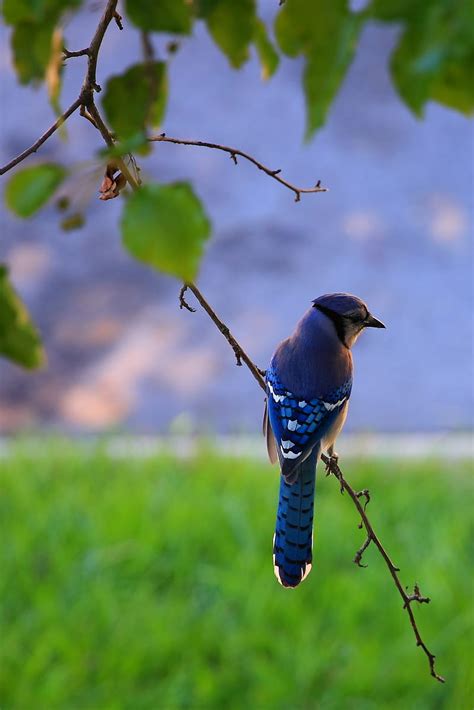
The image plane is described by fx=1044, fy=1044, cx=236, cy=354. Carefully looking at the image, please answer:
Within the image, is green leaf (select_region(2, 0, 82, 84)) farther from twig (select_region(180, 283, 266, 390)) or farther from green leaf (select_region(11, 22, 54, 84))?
twig (select_region(180, 283, 266, 390))

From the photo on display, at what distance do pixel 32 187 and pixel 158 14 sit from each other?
13 centimetres

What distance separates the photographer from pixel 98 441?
3883 mm

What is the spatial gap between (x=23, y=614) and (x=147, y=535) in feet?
1.47

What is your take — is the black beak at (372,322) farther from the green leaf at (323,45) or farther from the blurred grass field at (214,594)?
the blurred grass field at (214,594)

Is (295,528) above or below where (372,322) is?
below

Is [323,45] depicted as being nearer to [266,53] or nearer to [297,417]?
[266,53]

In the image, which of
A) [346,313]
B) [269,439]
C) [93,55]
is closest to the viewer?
[93,55]

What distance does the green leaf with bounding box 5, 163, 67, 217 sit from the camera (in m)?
0.55

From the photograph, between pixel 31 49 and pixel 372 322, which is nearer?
pixel 31 49

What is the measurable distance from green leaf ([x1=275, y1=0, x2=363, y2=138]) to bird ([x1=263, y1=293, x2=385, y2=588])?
0.42m

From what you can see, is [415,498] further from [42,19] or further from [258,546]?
[42,19]

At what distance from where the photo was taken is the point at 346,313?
0.99 m

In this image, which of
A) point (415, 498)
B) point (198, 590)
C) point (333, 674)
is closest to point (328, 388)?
point (333, 674)

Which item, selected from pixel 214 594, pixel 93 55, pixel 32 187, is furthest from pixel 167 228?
pixel 214 594
